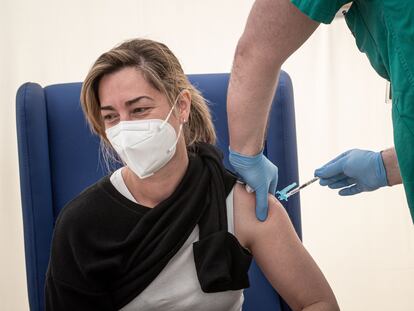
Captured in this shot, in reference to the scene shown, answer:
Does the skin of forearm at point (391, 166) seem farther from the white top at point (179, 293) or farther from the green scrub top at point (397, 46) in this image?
the white top at point (179, 293)

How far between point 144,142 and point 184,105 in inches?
7.2

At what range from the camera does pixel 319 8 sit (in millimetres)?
758

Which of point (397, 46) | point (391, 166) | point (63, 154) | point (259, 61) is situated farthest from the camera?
point (63, 154)

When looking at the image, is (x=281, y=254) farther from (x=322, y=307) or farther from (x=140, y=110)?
(x=140, y=110)

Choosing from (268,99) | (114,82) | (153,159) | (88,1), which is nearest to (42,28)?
(88,1)

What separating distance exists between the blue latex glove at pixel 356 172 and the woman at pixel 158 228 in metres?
0.22

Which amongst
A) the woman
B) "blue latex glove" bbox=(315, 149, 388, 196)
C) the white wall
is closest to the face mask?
the woman

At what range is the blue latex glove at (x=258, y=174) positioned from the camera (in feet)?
3.61

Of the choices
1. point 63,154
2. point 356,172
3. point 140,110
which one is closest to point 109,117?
point 140,110

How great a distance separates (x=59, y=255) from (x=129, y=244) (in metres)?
0.18

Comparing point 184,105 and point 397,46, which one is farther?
point 184,105

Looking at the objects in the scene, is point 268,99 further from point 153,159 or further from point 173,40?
point 173,40

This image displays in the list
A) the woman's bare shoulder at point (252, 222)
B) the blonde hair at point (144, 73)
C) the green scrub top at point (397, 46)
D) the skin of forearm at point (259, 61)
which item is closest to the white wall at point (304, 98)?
the blonde hair at point (144, 73)

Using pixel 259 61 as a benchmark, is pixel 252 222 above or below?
below
